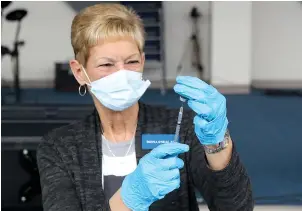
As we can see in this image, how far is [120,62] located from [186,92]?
0.28 metres

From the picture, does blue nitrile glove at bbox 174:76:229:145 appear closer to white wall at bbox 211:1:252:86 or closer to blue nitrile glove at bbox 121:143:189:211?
blue nitrile glove at bbox 121:143:189:211

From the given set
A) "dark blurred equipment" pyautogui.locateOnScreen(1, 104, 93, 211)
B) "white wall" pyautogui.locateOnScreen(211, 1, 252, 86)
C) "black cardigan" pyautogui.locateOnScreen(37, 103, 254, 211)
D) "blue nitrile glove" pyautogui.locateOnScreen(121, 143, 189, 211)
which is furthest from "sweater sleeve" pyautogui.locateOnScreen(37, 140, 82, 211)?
"white wall" pyautogui.locateOnScreen(211, 1, 252, 86)

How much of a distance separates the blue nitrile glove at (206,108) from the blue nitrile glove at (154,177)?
0.07 meters

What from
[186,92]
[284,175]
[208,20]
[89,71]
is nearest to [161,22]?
[208,20]

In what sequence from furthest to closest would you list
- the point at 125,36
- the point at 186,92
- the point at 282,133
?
the point at 282,133, the point at 125,36, the point at 186,92

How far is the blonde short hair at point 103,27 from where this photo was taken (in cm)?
143

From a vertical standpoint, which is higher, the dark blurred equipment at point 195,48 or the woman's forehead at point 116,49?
the woman's forehead at point 116,49

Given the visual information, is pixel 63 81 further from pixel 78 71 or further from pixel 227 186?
pixel 227 186

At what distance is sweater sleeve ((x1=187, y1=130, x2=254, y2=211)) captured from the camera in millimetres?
1288

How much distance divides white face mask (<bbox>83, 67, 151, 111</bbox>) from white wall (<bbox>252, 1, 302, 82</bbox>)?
363 centimetres

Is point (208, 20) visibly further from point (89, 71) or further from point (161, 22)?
point (89, 71)

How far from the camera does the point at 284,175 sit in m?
3.48

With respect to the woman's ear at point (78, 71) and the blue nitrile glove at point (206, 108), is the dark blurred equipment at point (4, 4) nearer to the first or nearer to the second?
the woman's ear at point (78, 71)

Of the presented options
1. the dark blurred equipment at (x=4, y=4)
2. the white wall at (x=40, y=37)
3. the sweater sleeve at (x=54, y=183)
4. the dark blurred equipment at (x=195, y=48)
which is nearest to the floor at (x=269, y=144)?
the white wall at (x=40, y=37)
